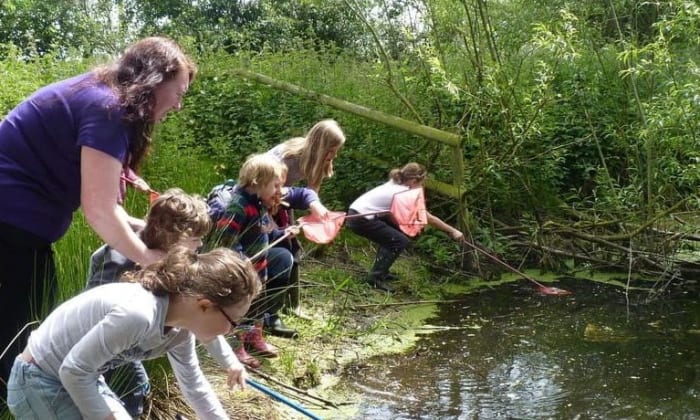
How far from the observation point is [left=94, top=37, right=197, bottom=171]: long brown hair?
2.12m

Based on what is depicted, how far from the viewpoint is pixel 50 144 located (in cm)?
219

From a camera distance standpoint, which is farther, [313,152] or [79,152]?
[313,152]

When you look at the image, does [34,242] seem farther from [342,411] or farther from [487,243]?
[487,243]

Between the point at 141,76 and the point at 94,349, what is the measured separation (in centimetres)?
81

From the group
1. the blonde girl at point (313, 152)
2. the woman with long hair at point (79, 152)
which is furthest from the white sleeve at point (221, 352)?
the blonde girl at point (313, 152)

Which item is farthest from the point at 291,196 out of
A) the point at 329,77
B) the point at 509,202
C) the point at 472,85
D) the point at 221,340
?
the point at 329,77

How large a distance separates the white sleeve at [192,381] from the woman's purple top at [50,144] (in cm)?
55

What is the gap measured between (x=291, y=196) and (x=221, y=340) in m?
2.07

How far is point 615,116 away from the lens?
22.7ft

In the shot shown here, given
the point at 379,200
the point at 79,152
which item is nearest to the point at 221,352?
the point at 79,152

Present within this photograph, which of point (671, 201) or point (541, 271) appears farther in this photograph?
point (541, 271)

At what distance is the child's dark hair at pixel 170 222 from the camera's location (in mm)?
2432

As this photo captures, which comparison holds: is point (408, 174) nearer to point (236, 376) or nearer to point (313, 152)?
point (313, 152)

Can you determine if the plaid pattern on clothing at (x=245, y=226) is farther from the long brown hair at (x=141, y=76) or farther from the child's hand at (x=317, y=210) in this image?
the long brown hair at (x=141, y=76)
